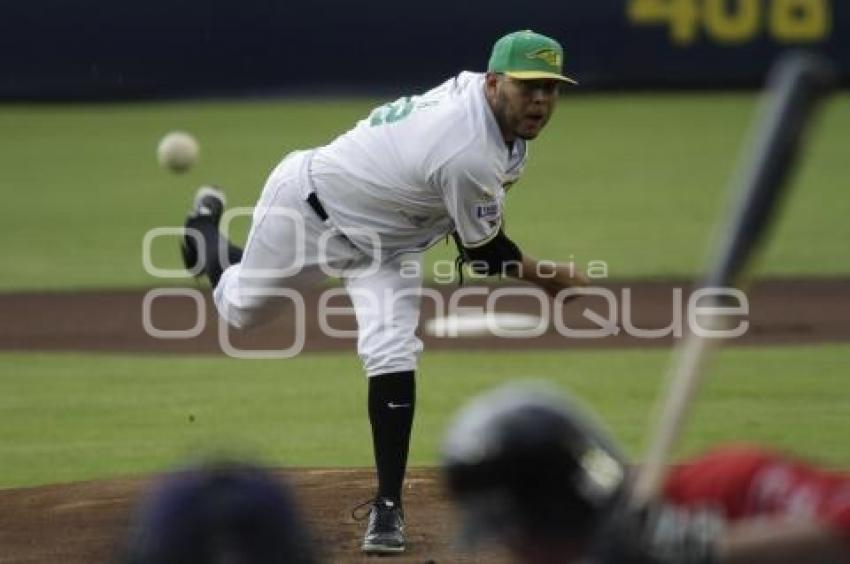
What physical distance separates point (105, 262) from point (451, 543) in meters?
8.96

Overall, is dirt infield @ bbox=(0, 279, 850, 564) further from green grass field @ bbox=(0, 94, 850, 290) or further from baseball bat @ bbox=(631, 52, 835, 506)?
baseball bat @ bbox=(631, 52, 835, 506)

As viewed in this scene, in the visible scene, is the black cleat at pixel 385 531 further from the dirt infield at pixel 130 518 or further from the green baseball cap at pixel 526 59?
the green baseball cap at pixel 526 59

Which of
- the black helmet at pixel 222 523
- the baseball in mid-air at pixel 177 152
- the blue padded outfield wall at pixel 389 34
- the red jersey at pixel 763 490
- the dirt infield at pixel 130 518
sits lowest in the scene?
the dirt infield at pixel 130 518

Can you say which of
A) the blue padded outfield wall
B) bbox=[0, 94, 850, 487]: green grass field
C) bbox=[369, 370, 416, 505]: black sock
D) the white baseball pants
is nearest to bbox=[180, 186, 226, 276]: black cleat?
the white baseball pants

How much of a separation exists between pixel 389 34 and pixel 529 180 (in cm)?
536

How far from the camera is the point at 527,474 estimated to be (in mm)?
3260

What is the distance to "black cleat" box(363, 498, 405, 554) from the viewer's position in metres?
6.89

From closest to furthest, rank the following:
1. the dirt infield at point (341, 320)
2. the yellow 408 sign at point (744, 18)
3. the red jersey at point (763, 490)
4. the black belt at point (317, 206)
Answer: the red jersey at point (763, 490) → the black belt at point (317, 206) → the dirt infield at point (341, 320) → the yellow 408 sign at point (744, 18)

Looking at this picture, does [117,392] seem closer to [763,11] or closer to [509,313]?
[509,313]

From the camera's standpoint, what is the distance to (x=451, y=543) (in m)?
6.95

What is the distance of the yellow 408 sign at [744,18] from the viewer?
80.8ft

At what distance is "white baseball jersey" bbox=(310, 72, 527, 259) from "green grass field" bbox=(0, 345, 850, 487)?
54.2 inches

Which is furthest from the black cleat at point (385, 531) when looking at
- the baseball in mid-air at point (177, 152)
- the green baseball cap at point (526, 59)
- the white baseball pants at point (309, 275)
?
the baseball in mid-air at point (177, 152)

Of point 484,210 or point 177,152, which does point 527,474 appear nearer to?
point 484,210
